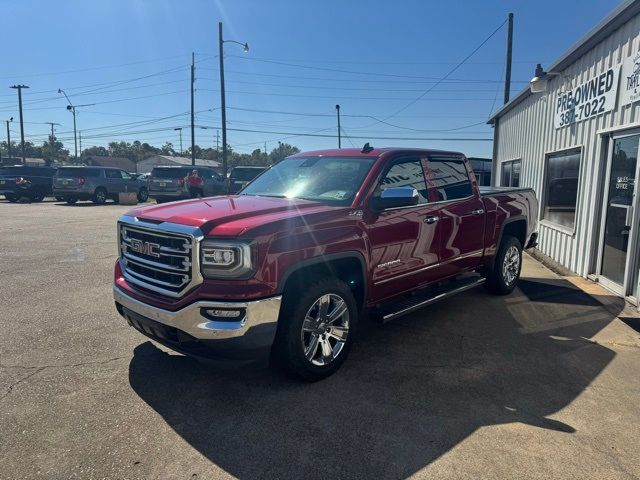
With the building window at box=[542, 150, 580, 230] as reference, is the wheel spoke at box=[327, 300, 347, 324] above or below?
below

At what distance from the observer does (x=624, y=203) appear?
256 inches

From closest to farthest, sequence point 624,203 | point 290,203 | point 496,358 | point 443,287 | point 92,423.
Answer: point 92,423 → point 290,203 → point 496,358 → point 443,287 → point 624,203

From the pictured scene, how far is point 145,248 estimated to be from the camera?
146 inches

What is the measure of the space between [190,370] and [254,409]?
89 cm

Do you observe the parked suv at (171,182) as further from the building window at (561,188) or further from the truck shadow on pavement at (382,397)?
the truck shadow on pavement at (382,397)

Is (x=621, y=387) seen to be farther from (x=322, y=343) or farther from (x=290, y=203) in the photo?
(x=290, y=203)

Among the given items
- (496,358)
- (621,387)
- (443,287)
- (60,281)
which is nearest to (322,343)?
(496,358)

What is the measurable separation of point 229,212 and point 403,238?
A: 5.64ft

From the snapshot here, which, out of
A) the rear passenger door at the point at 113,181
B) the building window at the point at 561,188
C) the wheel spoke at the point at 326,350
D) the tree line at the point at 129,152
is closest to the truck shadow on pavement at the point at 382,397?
the wheel spoke at the point at 326,350

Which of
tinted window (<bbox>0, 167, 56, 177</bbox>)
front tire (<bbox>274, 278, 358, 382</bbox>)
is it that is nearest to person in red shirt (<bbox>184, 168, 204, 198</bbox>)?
tinted window (<bbox>0, 167, 56, 177</bbox>)

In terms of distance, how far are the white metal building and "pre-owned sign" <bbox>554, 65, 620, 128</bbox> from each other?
0.05 feet

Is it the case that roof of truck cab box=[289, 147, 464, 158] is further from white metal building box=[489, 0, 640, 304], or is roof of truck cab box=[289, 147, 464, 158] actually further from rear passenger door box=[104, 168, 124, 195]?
rear passenger door box=[104, 168, 124, 195]

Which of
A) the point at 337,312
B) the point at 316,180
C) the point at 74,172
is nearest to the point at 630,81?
the point at 316,180

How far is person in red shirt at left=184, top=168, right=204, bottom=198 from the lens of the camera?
1941 centimetres
